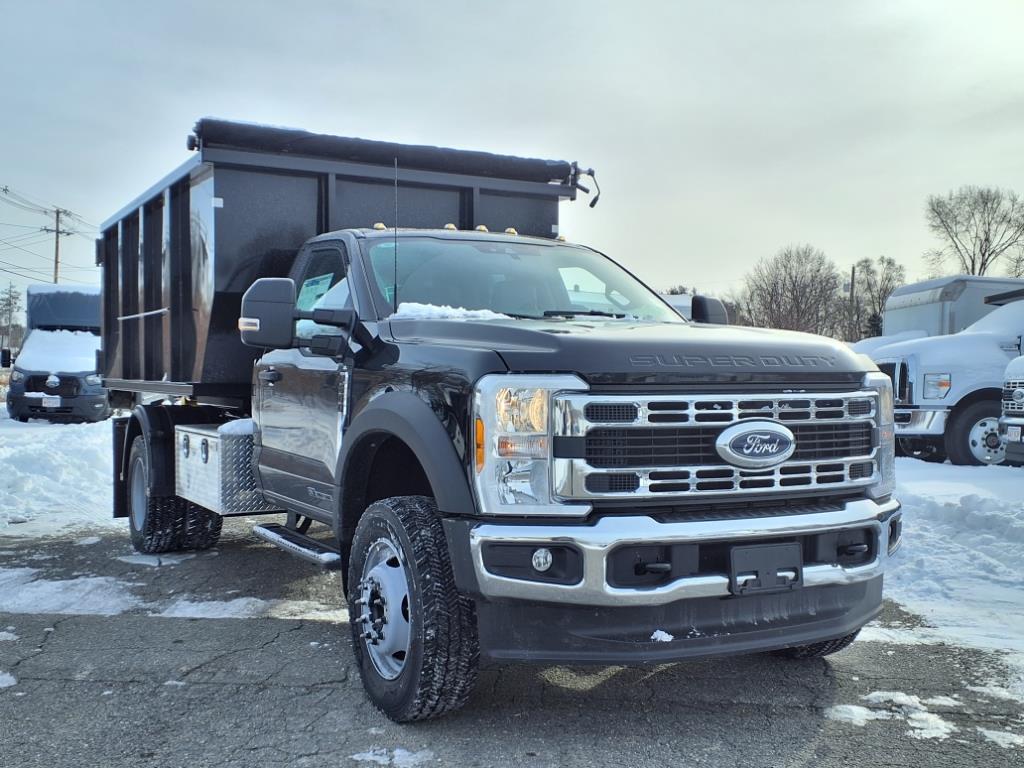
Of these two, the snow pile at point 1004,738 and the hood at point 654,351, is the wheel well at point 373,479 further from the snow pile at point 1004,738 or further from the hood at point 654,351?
the snow pile at point 1004,738

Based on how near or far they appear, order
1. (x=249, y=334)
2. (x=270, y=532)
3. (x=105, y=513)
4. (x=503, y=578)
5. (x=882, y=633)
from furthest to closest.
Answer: (x=105, y=513), (x=270, y=532), (x=882, y=633), (x=249, y=334), (x=503, y=578)

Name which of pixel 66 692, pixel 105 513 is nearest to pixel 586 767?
pixel 66 692

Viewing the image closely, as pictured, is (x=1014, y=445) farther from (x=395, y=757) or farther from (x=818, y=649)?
(x=395, y=757)

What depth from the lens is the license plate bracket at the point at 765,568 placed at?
333 cm

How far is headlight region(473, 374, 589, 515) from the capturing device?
3.29 meters

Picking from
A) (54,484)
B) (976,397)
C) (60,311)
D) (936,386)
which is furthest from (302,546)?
(60,311)

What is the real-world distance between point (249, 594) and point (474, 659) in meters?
2.77

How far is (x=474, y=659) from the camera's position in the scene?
3568 millimetres

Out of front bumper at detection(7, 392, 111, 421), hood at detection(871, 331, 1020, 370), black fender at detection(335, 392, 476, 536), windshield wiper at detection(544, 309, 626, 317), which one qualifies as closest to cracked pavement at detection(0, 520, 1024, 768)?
black fender at detection(335, 392, 476, 536)

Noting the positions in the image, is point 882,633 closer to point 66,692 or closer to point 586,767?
point 586,767

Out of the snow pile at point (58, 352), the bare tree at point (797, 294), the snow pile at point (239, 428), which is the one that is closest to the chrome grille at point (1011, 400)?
the snow pile at point (239, 428)

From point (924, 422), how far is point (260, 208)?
896 cm

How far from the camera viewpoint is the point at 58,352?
65.8 ft

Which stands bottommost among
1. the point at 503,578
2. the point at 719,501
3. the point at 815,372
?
the point at 503,578
